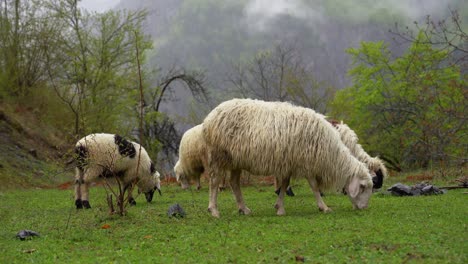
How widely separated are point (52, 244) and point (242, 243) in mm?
2765

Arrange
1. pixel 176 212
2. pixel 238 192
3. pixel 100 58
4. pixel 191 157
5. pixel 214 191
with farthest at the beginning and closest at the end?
pixel 100 58, pixel 191 157, pixel 238 192, pixel 214 191, pixel 176 212

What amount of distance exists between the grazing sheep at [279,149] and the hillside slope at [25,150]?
13.0 metres

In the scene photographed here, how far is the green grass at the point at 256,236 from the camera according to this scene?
6.21 meters

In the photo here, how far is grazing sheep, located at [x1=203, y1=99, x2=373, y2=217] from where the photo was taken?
1009 centimetres

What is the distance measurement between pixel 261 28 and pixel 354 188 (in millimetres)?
149853

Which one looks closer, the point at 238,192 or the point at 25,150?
the point at 238,192

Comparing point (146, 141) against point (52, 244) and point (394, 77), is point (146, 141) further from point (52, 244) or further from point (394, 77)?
point (52, 244)

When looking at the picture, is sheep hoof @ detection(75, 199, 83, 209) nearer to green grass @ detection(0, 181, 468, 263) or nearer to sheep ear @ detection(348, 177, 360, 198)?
green grass @ detection(0, 181, 468, 263)

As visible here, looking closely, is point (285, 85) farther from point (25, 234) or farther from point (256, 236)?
point (25, 234)

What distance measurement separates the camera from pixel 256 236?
299 inches

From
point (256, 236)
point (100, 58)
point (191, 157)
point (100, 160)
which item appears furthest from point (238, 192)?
point (100, 58)

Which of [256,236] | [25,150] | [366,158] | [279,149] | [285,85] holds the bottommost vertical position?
[256,236]

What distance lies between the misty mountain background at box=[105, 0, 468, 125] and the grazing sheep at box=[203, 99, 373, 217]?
322 ft

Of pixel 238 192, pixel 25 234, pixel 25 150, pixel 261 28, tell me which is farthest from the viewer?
pixel 261 28
